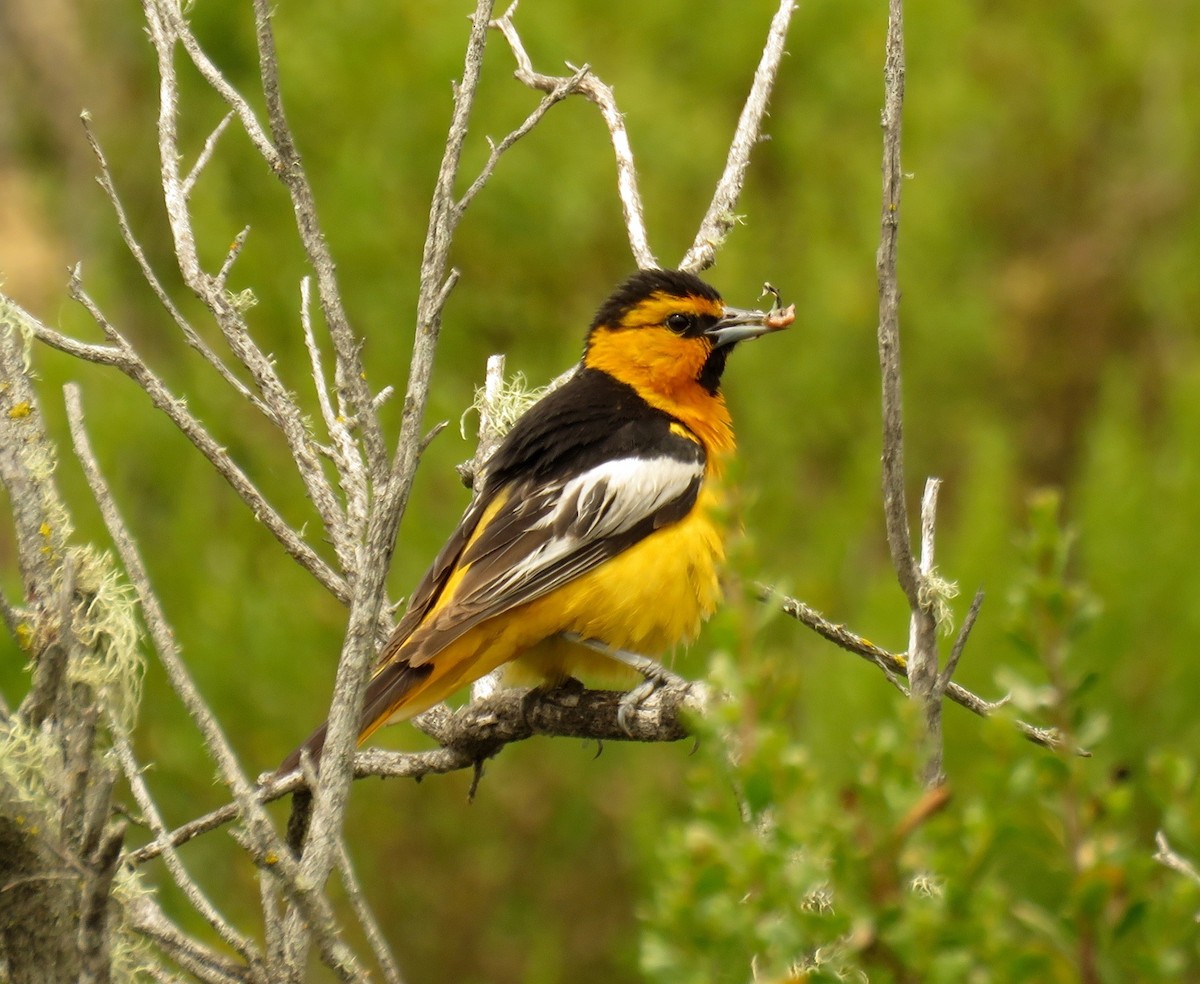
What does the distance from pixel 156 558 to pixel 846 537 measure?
10.5 feet

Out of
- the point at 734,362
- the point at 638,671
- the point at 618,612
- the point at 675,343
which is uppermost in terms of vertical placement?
the point at 675,343

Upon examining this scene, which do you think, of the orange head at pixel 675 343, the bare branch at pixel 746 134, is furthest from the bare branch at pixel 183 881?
the orange head at pixel 675 343

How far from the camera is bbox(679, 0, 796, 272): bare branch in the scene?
3584 mm

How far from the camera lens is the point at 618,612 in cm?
352

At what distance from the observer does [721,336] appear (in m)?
4.22

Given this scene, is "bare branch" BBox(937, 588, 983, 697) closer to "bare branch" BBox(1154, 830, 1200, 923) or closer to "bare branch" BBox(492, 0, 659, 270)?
"bare branch" BBox(1154, 830, 1200, 923)

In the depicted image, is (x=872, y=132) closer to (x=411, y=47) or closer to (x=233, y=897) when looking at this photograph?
(x=411, y=47)

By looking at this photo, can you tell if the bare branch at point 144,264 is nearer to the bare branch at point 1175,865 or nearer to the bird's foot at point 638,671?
the bird's foot at point 638,671

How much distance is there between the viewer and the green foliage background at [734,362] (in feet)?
22.2

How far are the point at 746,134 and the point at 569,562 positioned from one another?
106 centimetres

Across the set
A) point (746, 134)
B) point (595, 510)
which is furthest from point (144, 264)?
→ point (746, 134)

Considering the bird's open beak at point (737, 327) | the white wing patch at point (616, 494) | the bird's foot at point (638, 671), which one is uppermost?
the bird's open beak at point (737, 327)

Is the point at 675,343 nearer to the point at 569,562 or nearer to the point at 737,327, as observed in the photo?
the point at 737,327

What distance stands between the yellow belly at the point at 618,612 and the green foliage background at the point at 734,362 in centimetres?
133
